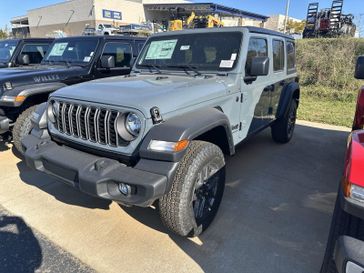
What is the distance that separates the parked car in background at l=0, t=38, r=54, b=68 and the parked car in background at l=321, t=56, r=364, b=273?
6.79 m

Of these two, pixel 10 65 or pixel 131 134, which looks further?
pixel 10 65

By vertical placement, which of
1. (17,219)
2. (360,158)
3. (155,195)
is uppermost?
(360,158)

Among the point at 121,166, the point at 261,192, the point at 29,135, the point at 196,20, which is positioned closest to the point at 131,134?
the point at 121,166

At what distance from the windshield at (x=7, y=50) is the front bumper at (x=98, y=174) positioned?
5.18m

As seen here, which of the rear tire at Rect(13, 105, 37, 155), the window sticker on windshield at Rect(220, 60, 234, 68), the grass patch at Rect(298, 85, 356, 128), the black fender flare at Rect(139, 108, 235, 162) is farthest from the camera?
the grass patch at Rect(298, 85, 356, 128)

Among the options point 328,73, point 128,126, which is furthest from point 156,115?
point 328,73

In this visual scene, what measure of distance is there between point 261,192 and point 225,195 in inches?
18.1

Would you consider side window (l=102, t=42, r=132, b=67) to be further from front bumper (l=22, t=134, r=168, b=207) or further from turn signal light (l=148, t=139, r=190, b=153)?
turn signal light (l=148, t=139, r=190, b=153)

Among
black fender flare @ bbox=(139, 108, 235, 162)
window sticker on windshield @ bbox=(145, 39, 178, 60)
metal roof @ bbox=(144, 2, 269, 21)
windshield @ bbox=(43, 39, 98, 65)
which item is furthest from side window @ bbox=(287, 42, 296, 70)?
metal roof @ bbox=(144, 2, 269, 21)

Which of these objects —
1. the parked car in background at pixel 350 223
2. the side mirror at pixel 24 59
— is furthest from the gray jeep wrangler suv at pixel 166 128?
the side mirror at pixel 24 59

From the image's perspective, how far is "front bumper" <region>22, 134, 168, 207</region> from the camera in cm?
214

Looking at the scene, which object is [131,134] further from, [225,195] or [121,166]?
[225,195]

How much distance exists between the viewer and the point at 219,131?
3012 millimetres

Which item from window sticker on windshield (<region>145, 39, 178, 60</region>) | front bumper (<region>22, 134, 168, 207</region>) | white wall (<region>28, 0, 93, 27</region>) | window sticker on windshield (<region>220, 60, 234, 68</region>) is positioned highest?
white wall (<region>28, 0, 93, 27</region>)
